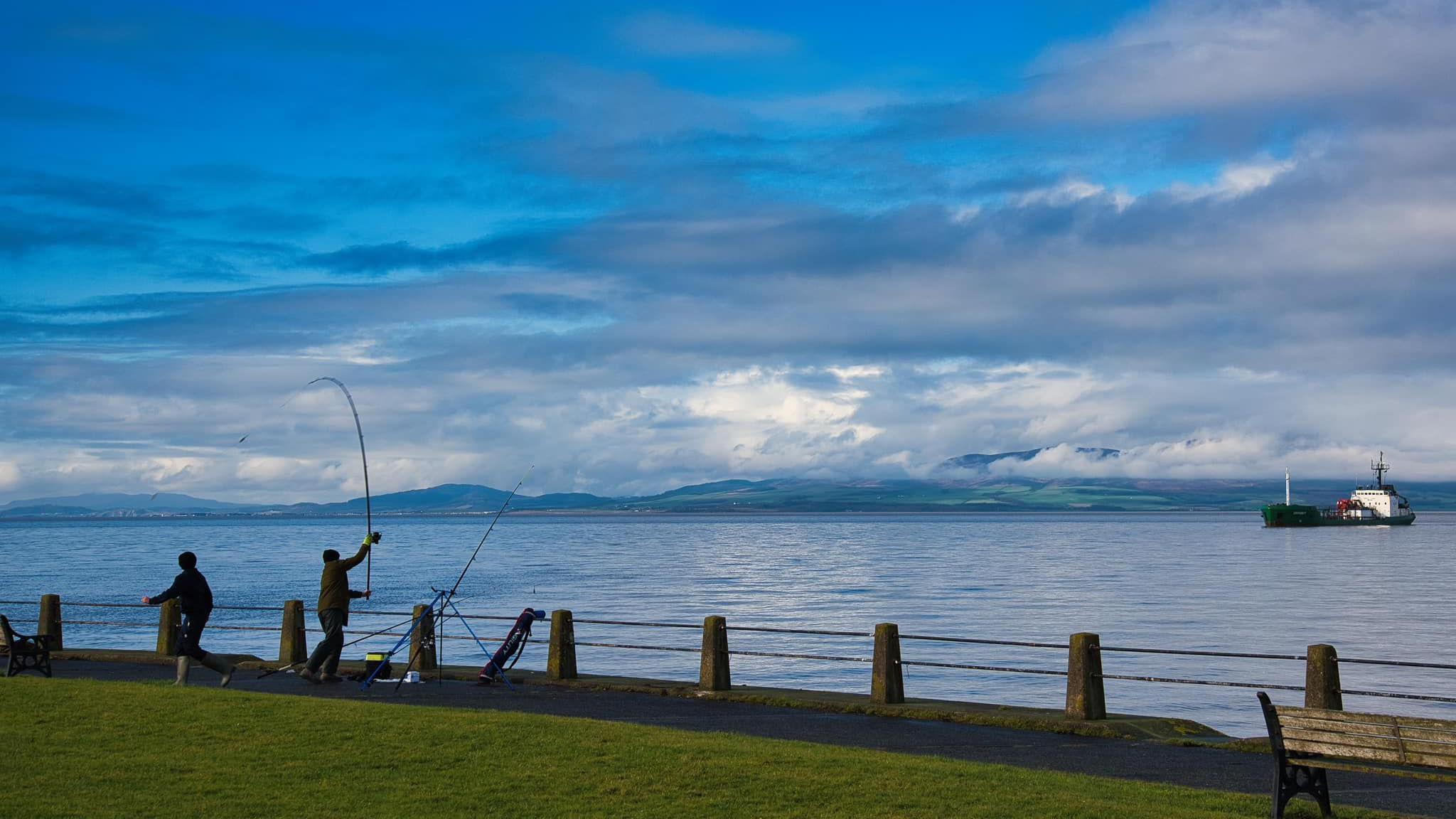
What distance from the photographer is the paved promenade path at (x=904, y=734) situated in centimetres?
1291

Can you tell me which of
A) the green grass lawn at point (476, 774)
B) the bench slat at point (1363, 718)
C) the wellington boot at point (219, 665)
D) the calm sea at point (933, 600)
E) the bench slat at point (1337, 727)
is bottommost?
the calm sea at point (933, 600)

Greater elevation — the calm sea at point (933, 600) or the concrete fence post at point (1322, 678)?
the concrete fence post at point (1322, 678)

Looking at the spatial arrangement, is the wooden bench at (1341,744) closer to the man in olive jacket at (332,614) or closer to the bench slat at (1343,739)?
the bench slat at (1343,739)

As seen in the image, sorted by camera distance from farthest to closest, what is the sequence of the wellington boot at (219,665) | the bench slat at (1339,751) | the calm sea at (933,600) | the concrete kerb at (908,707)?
the calm sea at (933,600)
the wellington boot at (219,665)
the concrete kerb at (908,707)
the bench slat at (1339,751)

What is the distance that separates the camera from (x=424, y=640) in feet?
72.8

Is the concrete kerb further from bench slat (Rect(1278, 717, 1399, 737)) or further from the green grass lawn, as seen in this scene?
bench slat (Rect(1278, 717, 1399, 737))

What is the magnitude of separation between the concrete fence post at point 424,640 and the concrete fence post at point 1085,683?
9.76 m

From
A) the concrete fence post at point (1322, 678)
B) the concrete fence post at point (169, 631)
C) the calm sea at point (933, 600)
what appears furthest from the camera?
the calm sea at point (933, 600)

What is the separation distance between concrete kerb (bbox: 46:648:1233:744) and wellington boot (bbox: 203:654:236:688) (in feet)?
9.57

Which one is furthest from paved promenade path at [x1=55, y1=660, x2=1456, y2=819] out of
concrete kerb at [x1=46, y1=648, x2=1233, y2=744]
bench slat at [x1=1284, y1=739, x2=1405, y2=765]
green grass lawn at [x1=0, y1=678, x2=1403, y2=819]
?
bench slat at [x1=1284, y1=739, x2=1405, y2=765]

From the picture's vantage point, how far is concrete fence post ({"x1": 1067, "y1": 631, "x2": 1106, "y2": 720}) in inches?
663

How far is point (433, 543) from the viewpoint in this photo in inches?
6521

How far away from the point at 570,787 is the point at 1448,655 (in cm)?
3772

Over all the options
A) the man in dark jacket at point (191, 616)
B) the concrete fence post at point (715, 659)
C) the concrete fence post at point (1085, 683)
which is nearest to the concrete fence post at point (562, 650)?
the concrete fence post at point (715, 659)
